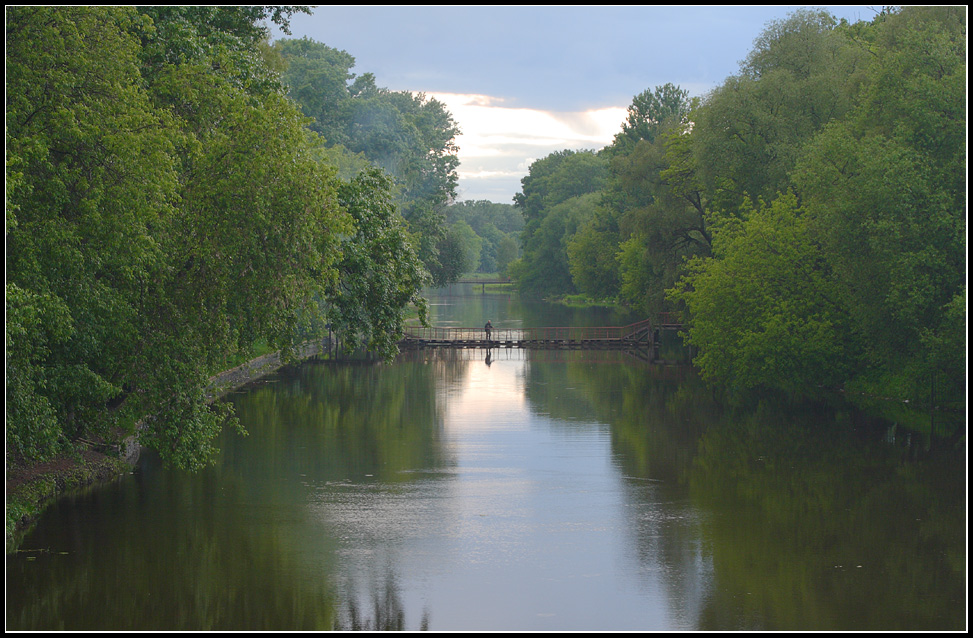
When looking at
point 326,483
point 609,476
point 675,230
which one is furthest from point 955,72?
point 675,230

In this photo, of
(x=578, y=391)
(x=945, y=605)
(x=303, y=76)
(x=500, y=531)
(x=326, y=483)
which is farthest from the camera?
(x=303, y=76)

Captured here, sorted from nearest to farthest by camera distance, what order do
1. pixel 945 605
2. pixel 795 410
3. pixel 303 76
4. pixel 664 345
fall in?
1. pixel 945 605
2. pixel 795 410
3. pixel 664 345
4. pixel 303 76

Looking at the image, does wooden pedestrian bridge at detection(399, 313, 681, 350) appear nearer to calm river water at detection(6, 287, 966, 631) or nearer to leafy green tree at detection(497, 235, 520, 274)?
calm river water at detection(6, 287, 966, 631)

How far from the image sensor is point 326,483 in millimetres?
22562

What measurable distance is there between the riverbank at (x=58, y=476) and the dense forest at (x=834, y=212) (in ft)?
62.8

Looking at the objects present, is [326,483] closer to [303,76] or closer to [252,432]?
[252,432]

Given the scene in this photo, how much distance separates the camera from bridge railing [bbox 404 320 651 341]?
59.4 m

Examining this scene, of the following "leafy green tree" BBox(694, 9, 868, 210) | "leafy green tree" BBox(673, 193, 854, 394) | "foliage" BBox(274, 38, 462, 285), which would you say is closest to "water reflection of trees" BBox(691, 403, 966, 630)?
"leafy green tree" BBox(673, 193, 854, 394)

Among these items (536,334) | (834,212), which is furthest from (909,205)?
→ (536,334)

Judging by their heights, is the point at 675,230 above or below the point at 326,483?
above

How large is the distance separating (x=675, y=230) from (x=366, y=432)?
3044 centimetres

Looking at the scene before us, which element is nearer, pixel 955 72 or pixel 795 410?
pixel 955 72

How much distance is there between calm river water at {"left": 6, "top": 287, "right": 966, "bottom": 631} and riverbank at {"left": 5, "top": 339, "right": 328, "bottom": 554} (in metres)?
0.41

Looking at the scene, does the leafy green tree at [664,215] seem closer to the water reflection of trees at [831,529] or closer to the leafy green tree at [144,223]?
the water reflection of trees at [831,529]
